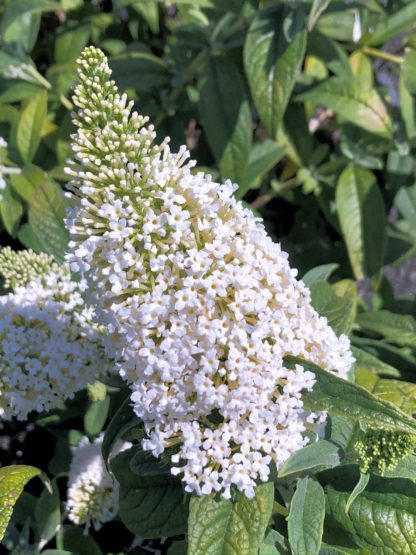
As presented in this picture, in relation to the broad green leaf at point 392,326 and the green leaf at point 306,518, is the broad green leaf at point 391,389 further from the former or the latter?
the green leaf at point 306,518

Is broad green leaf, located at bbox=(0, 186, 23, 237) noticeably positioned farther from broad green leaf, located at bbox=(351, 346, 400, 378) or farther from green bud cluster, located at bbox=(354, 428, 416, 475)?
green bud cluster, located at bbox=(354, 428, 416, 475)

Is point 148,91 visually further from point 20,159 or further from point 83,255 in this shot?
point 83,255

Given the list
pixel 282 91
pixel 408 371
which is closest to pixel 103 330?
pixel 282 91

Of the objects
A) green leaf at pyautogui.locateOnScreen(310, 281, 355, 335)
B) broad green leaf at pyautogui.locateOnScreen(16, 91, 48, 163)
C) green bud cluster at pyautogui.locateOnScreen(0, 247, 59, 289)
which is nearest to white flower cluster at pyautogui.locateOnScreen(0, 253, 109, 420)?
green bud cluster at pyautogui.locateOnScreen(0, 247, 59, 289)

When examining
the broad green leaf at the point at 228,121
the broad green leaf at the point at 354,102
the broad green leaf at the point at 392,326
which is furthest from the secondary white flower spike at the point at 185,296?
the broad green leaf at the point at 354,102

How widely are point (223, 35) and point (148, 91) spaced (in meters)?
0.43

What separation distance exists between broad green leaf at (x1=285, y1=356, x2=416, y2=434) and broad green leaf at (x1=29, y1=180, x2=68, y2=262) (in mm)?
1071

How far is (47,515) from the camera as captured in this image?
2299 mm

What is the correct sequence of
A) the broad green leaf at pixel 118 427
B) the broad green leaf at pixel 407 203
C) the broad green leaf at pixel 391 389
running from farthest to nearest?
the broad green leaf at pixel 407 203 < the broad green leaf at pixel 391 389 < the broad green leaf at pixel 118 427

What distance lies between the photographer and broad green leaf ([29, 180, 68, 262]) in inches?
92.9

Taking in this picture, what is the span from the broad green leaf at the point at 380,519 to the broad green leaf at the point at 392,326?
86 centimetres

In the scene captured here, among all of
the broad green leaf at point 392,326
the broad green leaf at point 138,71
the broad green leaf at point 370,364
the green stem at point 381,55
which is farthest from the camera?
the green stem at point 381,55

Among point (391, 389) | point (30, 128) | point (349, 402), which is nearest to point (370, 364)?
point (391, 389)

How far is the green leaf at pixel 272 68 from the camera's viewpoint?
2.42 meters
